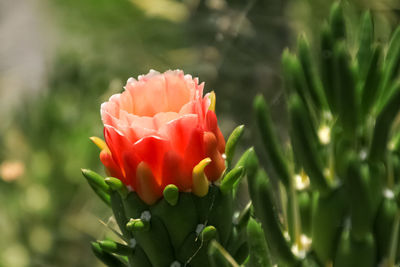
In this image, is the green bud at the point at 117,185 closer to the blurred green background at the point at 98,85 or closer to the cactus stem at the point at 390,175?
the cactus stem at the point at 390,175

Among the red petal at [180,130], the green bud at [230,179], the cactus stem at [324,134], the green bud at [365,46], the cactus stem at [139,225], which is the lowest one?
the cactus stem at [139,225]

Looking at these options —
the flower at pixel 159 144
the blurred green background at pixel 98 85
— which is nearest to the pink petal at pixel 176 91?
the flower at pixel 159 144

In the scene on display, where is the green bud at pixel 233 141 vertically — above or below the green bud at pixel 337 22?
below

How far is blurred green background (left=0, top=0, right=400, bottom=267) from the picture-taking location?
0.76m

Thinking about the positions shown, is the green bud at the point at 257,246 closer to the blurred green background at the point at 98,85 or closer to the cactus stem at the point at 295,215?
the cactus stem at the point at 295,215

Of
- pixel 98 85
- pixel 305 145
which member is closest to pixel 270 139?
pixel 305 145

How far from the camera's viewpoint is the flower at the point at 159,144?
0.75 feet

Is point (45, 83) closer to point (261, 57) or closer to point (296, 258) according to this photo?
point (261, 57)

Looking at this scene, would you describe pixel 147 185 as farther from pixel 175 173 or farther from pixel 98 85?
pixel 98 85

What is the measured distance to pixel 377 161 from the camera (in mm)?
211

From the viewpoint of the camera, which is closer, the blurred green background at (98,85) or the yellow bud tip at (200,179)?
the yellow bud tip at (200,179)

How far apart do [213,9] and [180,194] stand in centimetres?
62

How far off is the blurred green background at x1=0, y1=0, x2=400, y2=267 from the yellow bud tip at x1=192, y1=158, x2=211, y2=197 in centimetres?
44

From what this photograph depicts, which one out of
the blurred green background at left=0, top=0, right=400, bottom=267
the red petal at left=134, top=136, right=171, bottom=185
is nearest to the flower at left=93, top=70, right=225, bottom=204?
the red petal at left=134, top=136, right=171, bottom=185
